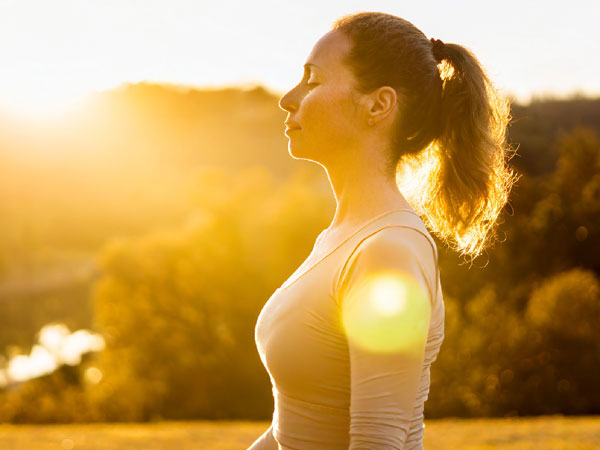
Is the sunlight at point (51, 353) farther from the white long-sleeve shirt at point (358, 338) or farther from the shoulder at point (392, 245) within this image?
the shoulder at point (392, 245)

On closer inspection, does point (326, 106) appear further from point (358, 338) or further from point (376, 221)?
point (358, 338)

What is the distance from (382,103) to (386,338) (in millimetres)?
505

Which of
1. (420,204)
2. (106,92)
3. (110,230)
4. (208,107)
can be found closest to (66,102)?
(106,92)

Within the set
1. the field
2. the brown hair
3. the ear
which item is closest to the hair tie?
the brown hair

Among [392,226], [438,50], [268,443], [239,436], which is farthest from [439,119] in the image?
[239,436]

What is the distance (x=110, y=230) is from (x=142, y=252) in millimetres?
33212

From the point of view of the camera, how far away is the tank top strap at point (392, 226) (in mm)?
1332

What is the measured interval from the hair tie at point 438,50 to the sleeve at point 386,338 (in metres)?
0.53

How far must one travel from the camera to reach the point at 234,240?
78.0ft

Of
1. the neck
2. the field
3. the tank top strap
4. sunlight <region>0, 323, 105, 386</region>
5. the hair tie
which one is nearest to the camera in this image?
the tank top strap

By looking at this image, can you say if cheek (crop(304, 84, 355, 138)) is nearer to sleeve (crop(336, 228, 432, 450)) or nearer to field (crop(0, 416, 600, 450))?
sleeve (crop(336, 228, 432, 450))

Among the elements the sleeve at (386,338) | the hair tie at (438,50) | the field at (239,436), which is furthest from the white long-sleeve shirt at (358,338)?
the field at (239,436)

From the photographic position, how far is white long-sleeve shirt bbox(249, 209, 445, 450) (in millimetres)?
1234

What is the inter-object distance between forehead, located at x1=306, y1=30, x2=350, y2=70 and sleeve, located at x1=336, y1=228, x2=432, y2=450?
45cm
